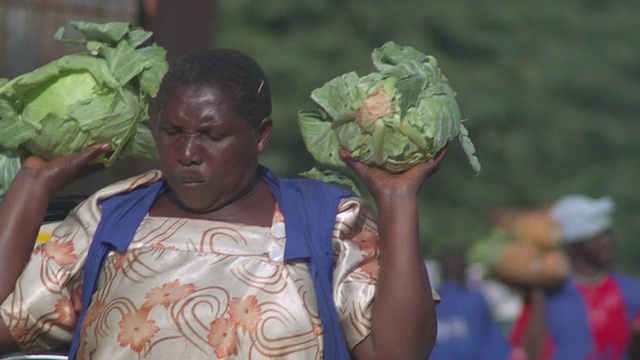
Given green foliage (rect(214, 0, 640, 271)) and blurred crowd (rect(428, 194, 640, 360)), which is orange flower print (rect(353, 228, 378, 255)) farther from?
green foliage (rect(214, 0, 640, 271))

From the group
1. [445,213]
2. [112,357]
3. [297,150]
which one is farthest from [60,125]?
[445,213]

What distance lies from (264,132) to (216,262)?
383 millimetres

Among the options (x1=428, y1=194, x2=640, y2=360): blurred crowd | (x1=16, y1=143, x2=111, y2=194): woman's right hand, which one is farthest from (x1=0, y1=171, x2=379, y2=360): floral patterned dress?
(x1=428, y1=194, x2=640, y2=360): blurred crowd

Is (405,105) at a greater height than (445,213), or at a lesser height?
greater

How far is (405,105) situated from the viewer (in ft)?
11.8

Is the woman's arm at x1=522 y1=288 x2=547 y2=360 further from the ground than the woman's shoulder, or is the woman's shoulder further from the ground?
the woman's shoulder

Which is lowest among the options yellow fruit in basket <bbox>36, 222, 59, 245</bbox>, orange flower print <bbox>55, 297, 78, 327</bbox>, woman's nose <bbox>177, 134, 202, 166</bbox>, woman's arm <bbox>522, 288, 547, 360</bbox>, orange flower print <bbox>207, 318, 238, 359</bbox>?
woman's arm <bbox>522, 288, 547, 360</bbox>

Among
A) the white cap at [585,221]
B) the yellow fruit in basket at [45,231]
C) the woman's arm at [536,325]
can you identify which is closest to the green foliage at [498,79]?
the white cap at [585,221]

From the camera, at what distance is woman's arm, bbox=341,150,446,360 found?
136 inches

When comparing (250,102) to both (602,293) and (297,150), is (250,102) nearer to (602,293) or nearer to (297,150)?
(602,293)

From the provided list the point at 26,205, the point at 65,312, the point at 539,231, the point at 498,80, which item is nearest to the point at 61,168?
the point at 26,205

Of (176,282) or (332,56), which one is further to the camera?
(332,56)

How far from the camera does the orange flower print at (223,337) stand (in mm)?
3369

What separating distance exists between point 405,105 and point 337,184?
491mm
